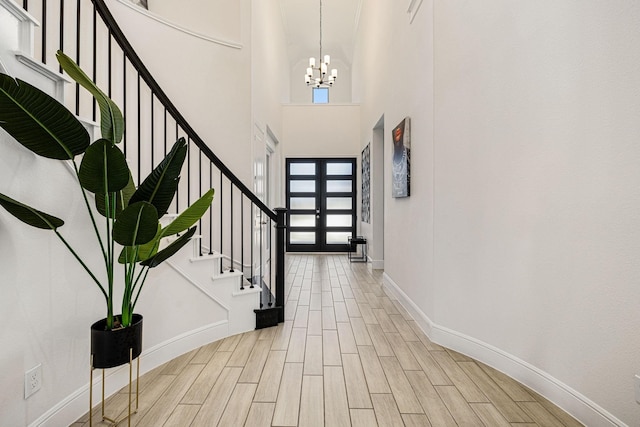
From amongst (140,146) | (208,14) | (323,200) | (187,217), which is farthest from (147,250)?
(323,200)

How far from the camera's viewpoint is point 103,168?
137 cm

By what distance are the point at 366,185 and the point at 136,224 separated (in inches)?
214

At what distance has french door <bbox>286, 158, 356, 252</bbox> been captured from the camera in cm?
781

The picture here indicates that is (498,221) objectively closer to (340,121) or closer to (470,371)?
(470,371)

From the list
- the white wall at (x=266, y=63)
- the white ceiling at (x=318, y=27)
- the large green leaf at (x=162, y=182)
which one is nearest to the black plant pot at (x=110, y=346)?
the large green leaf at (x=162, y=182)

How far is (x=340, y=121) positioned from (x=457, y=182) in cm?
550

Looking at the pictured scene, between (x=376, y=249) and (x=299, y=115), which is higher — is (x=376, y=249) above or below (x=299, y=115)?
below

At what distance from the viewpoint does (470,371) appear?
7.45 ft

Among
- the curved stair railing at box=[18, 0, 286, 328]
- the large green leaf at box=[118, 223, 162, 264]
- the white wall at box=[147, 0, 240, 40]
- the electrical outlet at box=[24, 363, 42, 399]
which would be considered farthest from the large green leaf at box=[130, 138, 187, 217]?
the white wall at box=[147, 0, 240, 40]

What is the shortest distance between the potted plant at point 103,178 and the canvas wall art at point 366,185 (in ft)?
15.7

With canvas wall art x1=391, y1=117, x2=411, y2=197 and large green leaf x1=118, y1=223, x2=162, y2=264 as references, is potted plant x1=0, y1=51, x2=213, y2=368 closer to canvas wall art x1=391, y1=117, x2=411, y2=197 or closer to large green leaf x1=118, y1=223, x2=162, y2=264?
large green leaf x1=118, y1=223, x2=162, y2=264

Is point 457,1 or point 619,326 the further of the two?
point 457,1

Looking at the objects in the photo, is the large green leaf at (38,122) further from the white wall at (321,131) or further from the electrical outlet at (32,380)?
the white wall at (321,131)

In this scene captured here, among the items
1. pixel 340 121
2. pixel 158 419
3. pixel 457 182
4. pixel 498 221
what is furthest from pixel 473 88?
pixel 340 121
